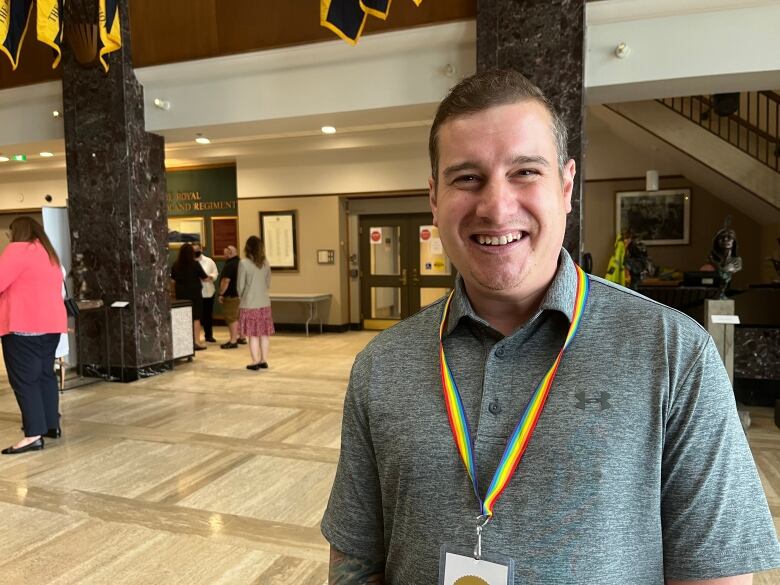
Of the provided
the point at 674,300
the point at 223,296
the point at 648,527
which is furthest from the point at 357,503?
the point at 223,296

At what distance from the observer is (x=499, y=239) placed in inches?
38.2

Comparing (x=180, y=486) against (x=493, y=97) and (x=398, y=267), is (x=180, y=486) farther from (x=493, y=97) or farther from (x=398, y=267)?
(x=398, y=267)

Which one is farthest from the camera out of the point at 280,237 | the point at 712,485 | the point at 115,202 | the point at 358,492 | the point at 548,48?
the point at 280,237

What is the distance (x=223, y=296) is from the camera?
9906 mm

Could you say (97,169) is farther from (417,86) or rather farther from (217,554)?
(217,554)

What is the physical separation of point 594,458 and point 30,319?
4.75 m

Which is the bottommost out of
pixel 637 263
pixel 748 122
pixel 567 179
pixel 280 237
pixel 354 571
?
pixel 354 571

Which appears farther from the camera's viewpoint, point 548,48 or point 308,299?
point 308,299

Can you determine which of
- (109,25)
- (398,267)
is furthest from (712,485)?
(398,267)

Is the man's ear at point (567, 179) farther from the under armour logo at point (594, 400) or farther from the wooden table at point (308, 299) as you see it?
the wooden table at point (308, 299)

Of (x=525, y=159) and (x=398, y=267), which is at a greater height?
(x=525, y=159)

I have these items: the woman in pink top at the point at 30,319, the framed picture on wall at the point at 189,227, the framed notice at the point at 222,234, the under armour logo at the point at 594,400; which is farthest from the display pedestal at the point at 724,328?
the framed picture on wall at the point at 189,227

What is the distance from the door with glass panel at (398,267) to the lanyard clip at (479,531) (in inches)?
396

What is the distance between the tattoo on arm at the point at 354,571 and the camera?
1136mm
